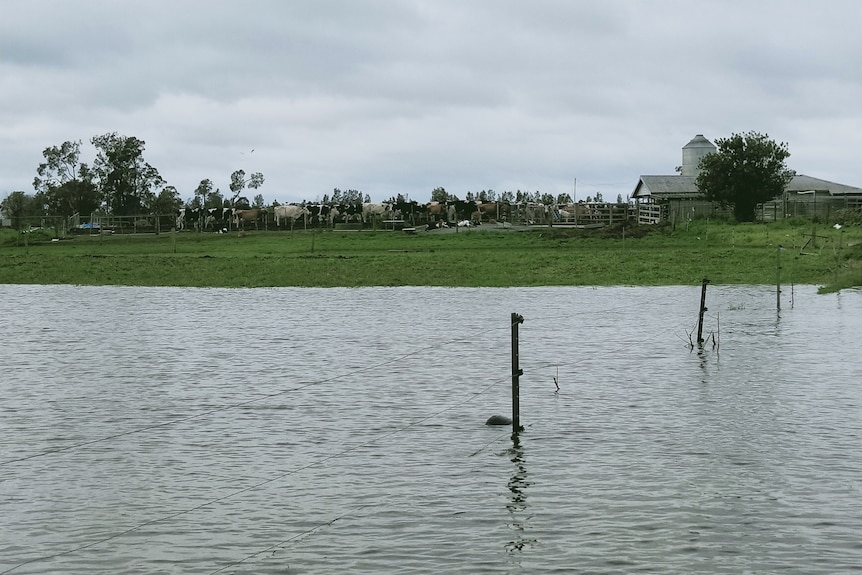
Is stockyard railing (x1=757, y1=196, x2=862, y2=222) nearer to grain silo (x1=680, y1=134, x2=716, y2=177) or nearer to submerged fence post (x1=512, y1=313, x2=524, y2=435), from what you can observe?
grain silo (x1=680, y1=134, x2=716, y2=177)

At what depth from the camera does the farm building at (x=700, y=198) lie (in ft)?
308

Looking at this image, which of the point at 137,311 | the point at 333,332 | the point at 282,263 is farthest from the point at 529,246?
the point at 333,332

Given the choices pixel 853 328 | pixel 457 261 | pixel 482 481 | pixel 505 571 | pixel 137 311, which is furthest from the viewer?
pixel 457 261

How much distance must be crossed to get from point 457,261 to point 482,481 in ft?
155

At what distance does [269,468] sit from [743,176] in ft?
268

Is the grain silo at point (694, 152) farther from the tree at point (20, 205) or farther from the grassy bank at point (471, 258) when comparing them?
the tree at point (20, 205)

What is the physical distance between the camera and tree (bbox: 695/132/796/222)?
93.8 meters

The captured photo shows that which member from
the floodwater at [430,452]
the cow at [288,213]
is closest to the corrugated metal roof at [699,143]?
the cow at [288,213]

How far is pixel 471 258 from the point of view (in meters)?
64.1

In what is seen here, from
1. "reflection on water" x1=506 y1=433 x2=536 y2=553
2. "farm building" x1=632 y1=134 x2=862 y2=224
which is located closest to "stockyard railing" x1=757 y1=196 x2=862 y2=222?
"farm building" x1=632 y1=134 x2=862 y2=224

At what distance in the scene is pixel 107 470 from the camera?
639 inches

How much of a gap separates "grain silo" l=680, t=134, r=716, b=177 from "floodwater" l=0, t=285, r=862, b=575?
9956 centimetres

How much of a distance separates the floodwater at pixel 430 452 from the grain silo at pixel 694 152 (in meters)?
99.6

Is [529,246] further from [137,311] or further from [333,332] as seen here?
[333,332]
